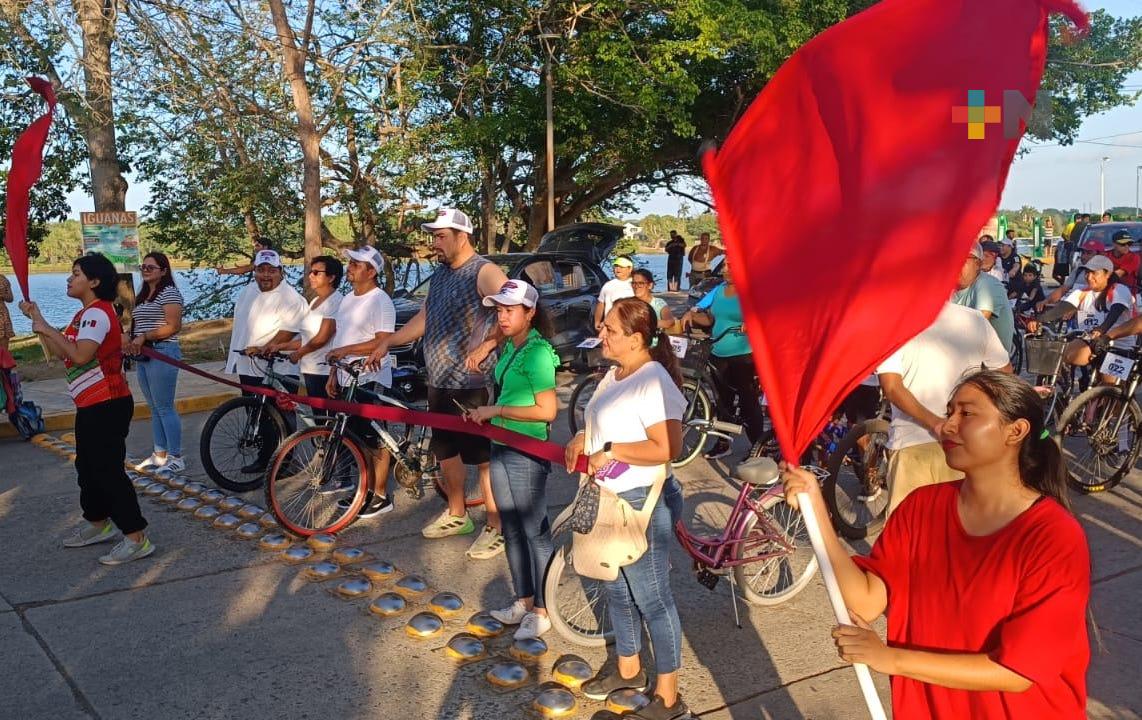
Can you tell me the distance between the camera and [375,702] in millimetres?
4324

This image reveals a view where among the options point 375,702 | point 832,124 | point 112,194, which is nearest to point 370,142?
point 112,194

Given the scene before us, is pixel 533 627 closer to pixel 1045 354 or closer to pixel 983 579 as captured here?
pixel 983 579

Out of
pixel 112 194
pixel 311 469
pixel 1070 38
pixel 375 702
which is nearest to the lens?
pixel 1070 38

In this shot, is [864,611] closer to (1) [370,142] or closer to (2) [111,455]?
(2) [111,455]

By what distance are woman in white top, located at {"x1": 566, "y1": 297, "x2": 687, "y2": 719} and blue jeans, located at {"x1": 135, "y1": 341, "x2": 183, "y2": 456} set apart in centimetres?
508

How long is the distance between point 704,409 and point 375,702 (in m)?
5.23

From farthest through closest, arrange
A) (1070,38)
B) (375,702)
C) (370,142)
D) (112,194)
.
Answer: (370,142) < (112,194) < (375,702) < (1070,38)

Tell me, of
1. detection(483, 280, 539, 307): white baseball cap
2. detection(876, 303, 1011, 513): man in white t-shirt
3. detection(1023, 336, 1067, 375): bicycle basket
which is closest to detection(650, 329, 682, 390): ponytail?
detection(483, 280, 539, 307): white baseball cap

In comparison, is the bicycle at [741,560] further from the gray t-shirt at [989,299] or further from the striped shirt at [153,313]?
the striped shirt at [153,313]

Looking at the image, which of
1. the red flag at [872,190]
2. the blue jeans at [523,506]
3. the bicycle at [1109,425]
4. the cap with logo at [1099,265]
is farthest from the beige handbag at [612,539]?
the cap with logo at [1099,265]

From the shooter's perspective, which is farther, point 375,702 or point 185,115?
point 185,115

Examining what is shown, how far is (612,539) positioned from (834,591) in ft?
5.40

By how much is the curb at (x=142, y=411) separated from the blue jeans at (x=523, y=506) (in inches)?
248

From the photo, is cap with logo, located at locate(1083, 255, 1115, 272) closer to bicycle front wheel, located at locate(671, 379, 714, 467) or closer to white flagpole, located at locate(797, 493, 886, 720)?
bicycle front wheel, located at locate(671, 379, 714, 467)
